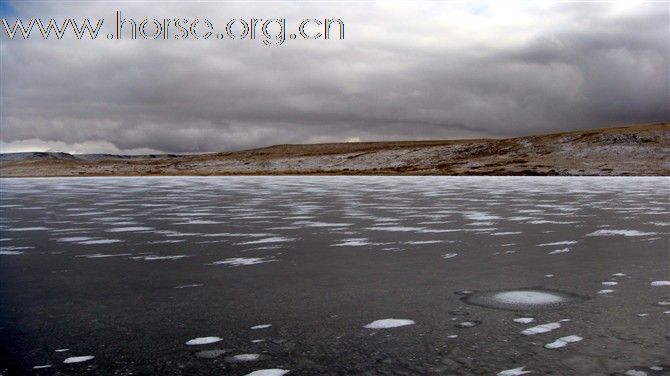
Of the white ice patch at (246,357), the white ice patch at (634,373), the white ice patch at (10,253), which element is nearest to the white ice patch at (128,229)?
the white ice patch at (10,253)

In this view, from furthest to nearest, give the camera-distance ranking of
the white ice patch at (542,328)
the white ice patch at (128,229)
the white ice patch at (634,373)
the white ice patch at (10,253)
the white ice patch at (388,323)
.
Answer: the white ice patch at (128,229) → the white ice patch at (10,253) → the white ice patch at (388,323) → the white ice patch at (542,328) → the white ice patch at (634,373)

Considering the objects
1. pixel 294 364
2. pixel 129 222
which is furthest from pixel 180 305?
pixel 129 222

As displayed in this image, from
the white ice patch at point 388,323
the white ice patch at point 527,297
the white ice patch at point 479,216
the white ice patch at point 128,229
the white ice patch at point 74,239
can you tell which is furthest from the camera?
the white ice patch at point 479,216

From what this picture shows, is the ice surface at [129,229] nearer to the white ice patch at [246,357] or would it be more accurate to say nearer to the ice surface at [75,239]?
the ice surface at [75,239]

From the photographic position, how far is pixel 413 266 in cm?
700

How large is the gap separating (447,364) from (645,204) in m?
15.7

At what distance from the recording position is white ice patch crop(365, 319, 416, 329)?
449cm

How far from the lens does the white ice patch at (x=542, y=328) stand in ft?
14.1

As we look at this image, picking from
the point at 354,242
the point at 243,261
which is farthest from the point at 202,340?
the point at 354,242

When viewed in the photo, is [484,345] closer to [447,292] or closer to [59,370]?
[447,292]

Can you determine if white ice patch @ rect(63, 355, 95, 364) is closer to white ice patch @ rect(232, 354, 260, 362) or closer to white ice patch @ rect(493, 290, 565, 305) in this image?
white ice patch @ rect(232, 354, 260, 362)

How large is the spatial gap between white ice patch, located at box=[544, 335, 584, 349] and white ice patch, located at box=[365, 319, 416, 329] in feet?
3.30

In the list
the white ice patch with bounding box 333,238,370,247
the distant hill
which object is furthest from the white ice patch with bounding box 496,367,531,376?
the distant hill

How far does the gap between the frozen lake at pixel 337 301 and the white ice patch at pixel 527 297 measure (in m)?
0.03
